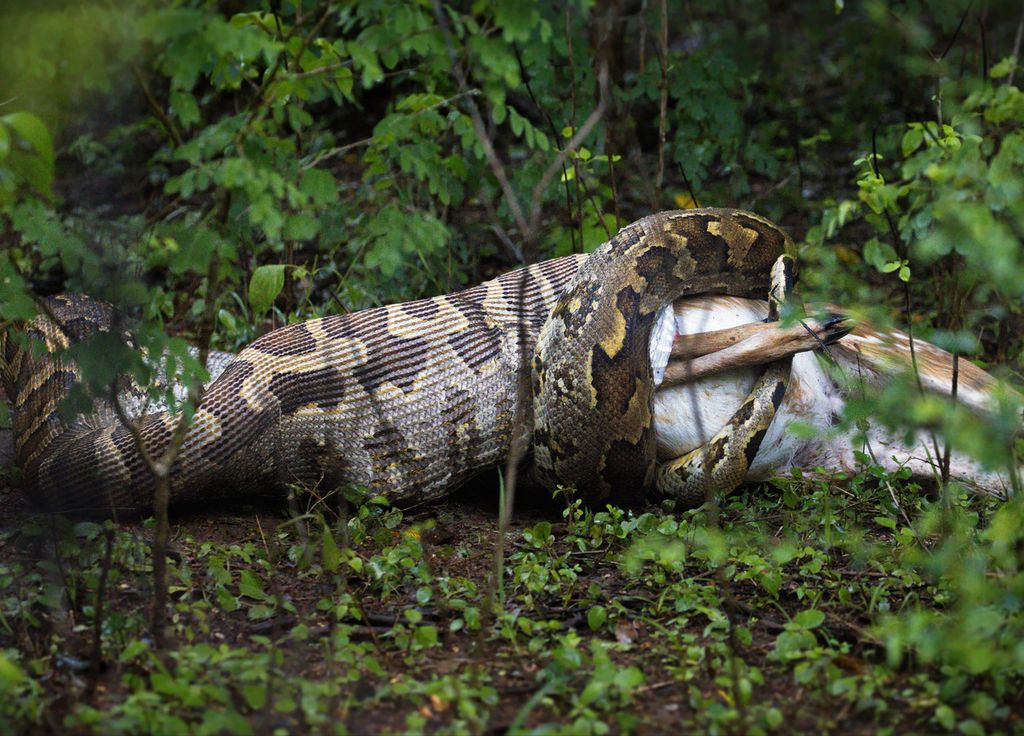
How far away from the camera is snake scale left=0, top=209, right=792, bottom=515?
504 cm

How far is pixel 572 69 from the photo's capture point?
6.55 meters

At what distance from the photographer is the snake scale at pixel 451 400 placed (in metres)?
5.04

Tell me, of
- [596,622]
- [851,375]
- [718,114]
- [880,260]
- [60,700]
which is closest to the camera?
[60,700]

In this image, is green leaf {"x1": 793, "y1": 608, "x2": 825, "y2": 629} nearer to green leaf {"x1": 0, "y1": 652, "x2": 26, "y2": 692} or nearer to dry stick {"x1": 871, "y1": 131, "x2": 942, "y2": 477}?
dry stick {"x1": 871, "y1": 131, "x2": 942, "y2": 477}

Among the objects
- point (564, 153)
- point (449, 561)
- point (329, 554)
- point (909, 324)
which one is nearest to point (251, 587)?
point (329, 554)

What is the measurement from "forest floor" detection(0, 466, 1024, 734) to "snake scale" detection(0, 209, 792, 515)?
0.23 m

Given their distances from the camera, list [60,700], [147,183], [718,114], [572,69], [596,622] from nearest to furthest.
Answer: [60,700] → [596,622] → [572,69] → [718,114] → [147,183]

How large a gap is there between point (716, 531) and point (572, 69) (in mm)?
3417

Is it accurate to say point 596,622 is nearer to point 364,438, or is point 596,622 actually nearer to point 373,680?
point 373,680

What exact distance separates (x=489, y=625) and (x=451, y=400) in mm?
1559

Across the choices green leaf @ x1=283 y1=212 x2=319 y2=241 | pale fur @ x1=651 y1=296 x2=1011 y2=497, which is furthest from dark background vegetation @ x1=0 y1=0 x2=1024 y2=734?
pale fur @ x1=651 y1=296 x2=1011 y2=497

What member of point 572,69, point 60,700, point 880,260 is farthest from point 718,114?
point 60,700

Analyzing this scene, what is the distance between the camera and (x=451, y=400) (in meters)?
5.33

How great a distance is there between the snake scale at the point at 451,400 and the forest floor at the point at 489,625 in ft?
0.76
